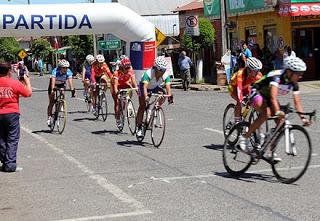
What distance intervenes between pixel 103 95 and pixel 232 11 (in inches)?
705

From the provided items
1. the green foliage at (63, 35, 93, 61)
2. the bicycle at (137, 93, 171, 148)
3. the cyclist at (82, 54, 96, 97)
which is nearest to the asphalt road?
the bicycle at (137, 93, 171, 148)

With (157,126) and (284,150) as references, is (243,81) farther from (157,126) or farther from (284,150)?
(284,150)

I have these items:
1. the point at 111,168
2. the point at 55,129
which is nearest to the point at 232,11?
the point at 55,129

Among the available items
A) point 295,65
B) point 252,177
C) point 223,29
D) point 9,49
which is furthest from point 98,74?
point 9,49

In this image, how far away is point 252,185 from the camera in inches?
307

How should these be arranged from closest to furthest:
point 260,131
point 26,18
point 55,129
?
point 260,131 → point 55,129 → point 26,18

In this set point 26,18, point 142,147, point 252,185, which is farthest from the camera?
point 26,18

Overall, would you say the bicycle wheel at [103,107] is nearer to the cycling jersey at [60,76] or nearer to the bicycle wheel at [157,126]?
the cycling jersey at [60,76]

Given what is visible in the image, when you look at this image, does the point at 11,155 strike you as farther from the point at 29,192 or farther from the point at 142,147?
the point at 142,147

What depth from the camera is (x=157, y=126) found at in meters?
11.5

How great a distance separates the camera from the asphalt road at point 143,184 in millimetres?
6633

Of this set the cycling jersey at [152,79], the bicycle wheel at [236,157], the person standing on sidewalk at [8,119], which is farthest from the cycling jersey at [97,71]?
the bicycle wheel at [236,157]

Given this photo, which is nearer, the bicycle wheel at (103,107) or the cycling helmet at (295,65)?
the cycling helmet at (295,65)

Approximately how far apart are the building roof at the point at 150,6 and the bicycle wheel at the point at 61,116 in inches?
1539
